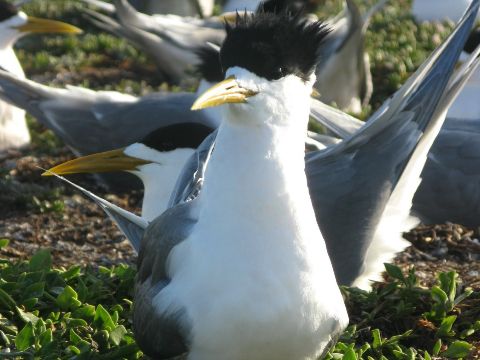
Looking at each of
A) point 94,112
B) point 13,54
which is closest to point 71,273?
point 94,112

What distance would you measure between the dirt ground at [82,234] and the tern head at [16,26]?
139 centimetres

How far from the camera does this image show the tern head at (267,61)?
2.82 metres

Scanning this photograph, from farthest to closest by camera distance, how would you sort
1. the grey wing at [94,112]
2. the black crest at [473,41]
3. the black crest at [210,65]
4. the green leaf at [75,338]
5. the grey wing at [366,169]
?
the black crest at [473,41] < the grey wing at [94,112] < the black crest at [210,65] < the grey wing at [366,169] < the green leaf at [75,338]

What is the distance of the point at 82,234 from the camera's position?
5.25 metres

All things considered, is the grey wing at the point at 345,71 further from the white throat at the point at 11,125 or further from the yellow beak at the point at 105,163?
the yellow beak at the point at 105,163

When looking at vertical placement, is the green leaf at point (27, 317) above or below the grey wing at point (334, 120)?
above

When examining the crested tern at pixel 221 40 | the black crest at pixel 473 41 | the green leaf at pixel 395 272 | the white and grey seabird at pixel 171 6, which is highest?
the green leaf at pixel 395 272

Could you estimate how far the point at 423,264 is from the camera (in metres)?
4.80

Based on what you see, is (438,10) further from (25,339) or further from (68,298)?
(25,339)

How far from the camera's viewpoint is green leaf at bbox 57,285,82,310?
372cm

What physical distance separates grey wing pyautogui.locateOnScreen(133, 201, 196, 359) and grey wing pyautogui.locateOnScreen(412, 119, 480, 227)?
208 cm

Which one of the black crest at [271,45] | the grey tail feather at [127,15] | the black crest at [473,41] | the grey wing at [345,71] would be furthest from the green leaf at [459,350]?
the grey tail feather at [127,15]

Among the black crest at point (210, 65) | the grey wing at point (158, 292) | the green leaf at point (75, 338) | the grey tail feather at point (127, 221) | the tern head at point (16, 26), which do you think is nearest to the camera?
the grey wing at point (158, 292)

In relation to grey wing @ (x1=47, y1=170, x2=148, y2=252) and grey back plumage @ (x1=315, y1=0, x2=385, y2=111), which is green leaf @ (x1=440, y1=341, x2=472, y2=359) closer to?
grey wing @ (x1=47, y1=170, x2=148, y2=252)
